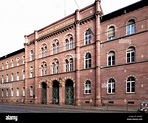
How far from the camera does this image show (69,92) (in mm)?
30984

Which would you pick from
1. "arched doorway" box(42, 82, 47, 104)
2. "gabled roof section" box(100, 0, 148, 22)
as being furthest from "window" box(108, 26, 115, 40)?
"arched doorway" box(42, 82, 47, 104)

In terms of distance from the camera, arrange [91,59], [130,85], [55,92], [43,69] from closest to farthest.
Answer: [130,85], [91,59], [55,92], [43,69]

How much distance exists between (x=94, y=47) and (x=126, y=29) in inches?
205

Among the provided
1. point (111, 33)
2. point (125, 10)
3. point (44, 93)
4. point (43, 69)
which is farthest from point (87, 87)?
point (43, 69)

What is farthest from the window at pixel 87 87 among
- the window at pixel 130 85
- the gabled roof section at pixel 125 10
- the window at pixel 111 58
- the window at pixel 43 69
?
the window at pixel 43 69

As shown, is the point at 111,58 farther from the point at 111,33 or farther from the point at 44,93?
the point at 44,93

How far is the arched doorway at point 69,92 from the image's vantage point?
1200 inches

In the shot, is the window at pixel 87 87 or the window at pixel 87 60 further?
the window at pixel 87 60

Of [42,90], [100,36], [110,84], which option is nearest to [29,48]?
[42,90]

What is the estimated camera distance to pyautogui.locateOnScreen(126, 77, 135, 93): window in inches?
910

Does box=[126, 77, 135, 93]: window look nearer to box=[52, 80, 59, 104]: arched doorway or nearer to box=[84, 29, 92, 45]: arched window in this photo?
box=[84, 29, 92, 45]: arched window

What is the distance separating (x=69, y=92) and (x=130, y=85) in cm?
1091

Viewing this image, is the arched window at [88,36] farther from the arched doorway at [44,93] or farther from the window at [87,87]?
the arched doorway at [44,93]

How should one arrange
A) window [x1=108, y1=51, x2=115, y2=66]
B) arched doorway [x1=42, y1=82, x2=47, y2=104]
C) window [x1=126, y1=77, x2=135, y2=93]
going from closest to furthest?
1. window [x1=126, y1=77, x2=135, y2=93]
2. window [x1=108, y1=51, x2=115, y2=66]
3. arched doorway [x1=42, y1=82, x2=47, y2=104]
